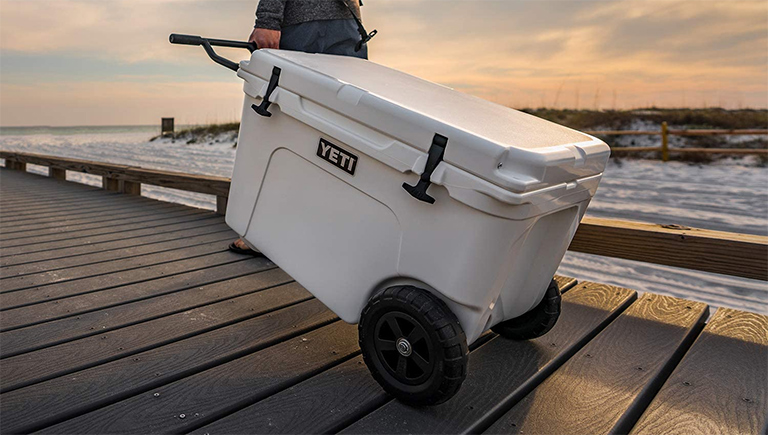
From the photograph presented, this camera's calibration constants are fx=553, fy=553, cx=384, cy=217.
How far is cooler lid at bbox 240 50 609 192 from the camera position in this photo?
3.11 feet

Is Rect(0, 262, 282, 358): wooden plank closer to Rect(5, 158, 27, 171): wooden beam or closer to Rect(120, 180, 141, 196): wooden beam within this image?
Rect(120, 180, 141, 196): wooden beam

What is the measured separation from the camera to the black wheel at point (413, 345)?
1.03 m

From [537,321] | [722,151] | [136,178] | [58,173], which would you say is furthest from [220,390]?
[722,151]

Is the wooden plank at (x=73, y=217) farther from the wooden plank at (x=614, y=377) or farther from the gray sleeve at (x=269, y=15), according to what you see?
the wooden plank at (x=614, y=377)

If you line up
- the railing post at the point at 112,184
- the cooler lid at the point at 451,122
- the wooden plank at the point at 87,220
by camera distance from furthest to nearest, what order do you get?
the railing post at the point at 112,184
the wooden plank at the point at 87,220
the cooler lid at the point at 451,122

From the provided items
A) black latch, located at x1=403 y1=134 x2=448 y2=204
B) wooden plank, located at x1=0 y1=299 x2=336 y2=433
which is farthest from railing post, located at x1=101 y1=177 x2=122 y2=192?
black latch, located at x1=403 y1=134 x2=448 y2=204

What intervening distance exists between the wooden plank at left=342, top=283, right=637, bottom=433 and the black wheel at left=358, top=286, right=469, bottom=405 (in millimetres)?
49

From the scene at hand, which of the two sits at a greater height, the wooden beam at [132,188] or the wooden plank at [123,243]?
the wooden plank at [123,243]

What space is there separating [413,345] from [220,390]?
42cm

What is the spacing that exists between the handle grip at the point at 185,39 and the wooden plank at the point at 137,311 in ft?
2.50

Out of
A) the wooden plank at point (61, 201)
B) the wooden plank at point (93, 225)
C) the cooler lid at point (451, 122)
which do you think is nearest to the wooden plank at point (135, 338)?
the cooler lid at point (451, 122)

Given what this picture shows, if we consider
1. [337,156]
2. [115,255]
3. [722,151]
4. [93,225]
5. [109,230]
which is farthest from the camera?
[722,151]

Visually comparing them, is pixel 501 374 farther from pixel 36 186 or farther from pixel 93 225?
pixel 36 186

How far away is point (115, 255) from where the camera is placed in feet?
7.42
